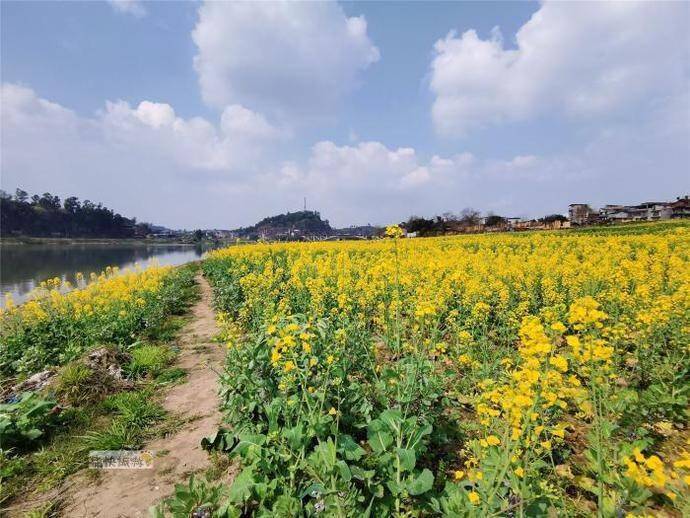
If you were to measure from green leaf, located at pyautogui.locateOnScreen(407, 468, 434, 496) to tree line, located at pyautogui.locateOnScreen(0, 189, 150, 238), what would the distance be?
119m

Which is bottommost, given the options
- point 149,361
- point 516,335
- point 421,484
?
point 149,361

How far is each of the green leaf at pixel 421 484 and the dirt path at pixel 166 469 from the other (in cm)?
211

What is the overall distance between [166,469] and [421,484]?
101 inches

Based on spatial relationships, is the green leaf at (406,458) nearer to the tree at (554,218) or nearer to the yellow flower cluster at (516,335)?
the yellow flower cluster at (516,335)

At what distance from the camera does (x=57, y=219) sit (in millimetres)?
104000

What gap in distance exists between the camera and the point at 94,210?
113625 mm

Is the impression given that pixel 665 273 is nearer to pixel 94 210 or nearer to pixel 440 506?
pixel 440 506

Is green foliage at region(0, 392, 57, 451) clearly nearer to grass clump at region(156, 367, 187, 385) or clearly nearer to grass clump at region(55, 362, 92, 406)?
grass clump at region(55, 362, 92, 406)

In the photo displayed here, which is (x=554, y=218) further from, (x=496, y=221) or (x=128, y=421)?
(x=128, y=421)

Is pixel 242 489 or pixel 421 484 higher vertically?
pixel 421 484

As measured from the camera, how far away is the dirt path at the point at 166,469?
2.83 metres

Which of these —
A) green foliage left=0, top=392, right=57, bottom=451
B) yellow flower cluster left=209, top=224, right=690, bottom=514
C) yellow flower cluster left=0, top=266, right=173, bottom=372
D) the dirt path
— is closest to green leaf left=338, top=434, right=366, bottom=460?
yellow flower cluster left=209, top=224, right=690, bottom=514

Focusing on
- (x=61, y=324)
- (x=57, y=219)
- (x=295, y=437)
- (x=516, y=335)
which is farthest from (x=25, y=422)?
(x=57, y=219)

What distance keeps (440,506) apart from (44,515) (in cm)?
328
